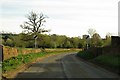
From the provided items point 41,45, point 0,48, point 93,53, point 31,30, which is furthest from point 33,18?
point 0,48

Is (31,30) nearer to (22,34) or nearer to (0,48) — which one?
(22,34)

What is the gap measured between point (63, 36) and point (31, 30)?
62338mm

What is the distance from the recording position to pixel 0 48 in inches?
1267

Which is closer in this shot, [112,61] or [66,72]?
[66,72]

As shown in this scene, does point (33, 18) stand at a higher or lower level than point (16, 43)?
higher

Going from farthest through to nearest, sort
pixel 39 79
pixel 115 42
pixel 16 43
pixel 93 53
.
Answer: pixel 16 43 → pixel 93 53 → pixel 115 42 → pixel 39 79

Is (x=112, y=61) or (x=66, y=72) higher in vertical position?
(x=112, y=61)

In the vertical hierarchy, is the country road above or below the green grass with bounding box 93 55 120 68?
below

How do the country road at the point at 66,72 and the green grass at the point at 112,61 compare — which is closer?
the country road at the point at 66,72

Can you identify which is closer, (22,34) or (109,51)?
(109,51)

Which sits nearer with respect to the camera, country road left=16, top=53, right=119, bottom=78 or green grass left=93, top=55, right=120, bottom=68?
country road left=16, top=53, right=119, bottom=78

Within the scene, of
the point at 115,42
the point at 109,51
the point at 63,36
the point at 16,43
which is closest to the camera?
the point at 109,51

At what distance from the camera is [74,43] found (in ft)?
505

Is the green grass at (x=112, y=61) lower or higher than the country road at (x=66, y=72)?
higher
